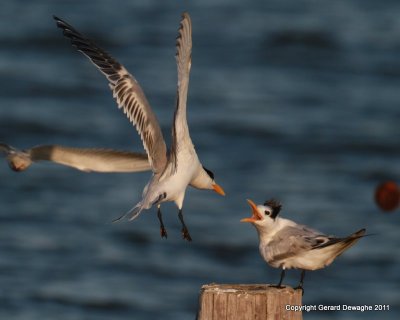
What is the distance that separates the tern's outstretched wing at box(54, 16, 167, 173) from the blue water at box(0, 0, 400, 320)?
3461mm

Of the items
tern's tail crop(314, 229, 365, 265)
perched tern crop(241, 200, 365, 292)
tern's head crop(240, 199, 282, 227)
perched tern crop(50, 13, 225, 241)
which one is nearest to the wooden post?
perched tern crop(241, 200, 365, 292)

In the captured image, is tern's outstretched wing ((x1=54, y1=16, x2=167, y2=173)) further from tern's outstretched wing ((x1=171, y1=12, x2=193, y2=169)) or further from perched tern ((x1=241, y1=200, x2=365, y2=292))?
perched tern ((x1=241, y1=200, x2=365, y2=292))

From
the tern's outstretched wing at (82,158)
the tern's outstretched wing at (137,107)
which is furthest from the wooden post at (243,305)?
the tern's outstretched wing at (82,158)

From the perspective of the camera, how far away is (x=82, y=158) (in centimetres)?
691

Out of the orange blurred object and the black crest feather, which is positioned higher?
the orange blurred object

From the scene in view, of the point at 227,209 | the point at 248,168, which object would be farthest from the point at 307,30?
the point at 227,209

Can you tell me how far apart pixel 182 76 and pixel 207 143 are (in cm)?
897

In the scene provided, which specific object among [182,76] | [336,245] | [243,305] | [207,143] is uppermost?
[207,143]

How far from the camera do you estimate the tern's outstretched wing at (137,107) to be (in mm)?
6496

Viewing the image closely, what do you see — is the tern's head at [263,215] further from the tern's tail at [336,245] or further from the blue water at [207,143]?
the blue water at [207,143]

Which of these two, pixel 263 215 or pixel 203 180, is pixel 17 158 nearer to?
pixel 203 180

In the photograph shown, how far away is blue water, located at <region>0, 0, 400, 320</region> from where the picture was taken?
35.9 ft

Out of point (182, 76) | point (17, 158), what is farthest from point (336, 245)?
point (17, 158)

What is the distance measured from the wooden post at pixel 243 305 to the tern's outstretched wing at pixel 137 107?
1536 millimetres
